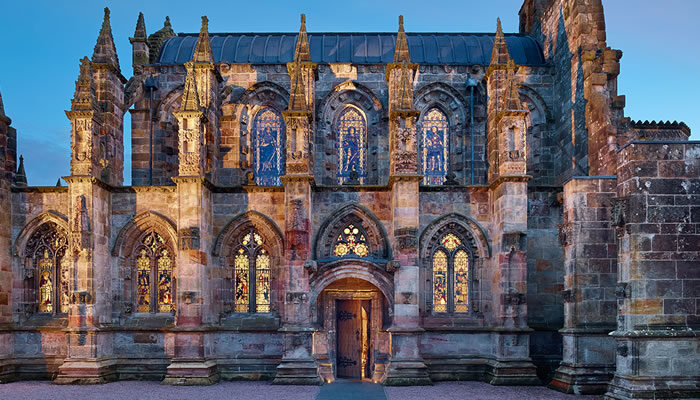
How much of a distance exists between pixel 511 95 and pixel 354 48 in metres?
8.11

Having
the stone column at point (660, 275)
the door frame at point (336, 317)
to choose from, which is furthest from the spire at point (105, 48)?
the stone column at point (660, 275)

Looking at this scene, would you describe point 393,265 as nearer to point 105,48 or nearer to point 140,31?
point 105,48

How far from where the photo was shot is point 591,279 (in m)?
16.0

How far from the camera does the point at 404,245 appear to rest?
59.3 feet

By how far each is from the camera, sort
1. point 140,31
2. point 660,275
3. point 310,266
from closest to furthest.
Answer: point 660,275 → point 310,266 → point 140,31

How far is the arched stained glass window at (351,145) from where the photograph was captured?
75.1ft

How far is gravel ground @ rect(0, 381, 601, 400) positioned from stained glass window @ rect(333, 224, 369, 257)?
178 inches

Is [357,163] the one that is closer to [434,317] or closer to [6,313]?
[434,317]

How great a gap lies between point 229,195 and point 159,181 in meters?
4.59

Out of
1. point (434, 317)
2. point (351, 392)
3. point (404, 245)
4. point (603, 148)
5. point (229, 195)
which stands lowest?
point (351, 392)

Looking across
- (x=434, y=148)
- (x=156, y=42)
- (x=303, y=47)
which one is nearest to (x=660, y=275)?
(x=434, y=148)

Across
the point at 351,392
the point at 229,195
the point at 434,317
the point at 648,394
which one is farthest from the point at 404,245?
the point at 648,394

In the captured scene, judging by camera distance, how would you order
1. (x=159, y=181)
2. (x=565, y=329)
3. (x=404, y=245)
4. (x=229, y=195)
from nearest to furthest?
(x=565, y=329) < (x=404, y=245) < (x=229, y=195) < (x=159, y=181)

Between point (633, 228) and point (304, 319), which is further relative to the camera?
point (304, 319)
